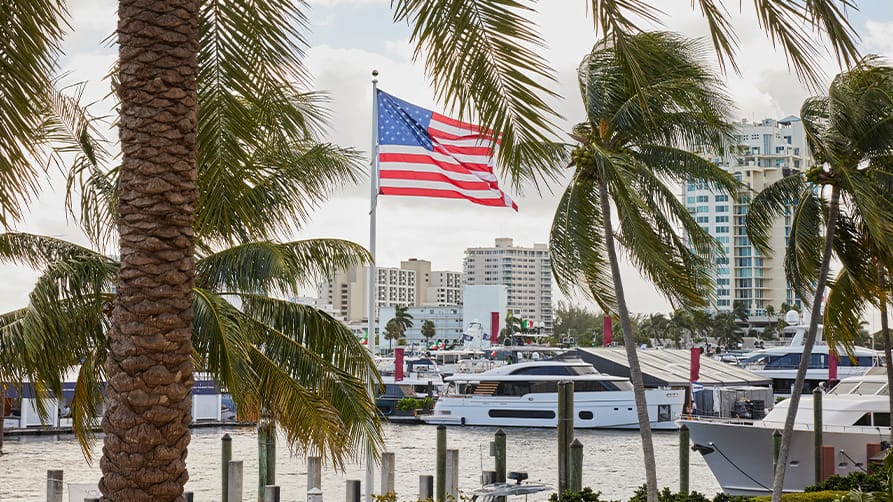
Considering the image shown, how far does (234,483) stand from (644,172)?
32.7ft

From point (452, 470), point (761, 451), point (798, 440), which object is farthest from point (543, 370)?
point (452, 470)

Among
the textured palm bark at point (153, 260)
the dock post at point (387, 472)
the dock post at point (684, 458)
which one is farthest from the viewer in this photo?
the dock post at point (684, 458)

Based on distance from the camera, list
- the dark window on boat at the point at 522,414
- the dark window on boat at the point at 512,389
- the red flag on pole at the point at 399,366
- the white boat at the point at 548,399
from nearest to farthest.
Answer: the white boat at the point at 548,399, the dark window on boat at the point at 522,414, the dark window on boat at the point at 512,389, the red flag on pole at the point at 399,366

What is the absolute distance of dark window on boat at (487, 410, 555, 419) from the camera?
52.1 meters

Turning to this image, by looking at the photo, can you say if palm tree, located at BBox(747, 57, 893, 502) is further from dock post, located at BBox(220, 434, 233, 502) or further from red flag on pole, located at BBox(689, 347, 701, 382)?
red flag on pole, located at BBox(689, 347, 701, 382)

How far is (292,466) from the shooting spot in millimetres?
38031

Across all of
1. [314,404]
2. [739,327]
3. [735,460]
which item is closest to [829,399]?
[735,460]

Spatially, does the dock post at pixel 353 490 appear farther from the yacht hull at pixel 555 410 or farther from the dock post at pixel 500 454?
the yacht hull at pixel 555 410

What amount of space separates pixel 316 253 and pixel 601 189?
5428 millimetres

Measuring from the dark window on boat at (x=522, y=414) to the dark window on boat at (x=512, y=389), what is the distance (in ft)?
3.09

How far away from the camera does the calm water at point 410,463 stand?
3128 cm

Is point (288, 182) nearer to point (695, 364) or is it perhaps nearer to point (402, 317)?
point (695, 364)

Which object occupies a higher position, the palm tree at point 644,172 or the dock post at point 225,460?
the palm tree at point 644,172

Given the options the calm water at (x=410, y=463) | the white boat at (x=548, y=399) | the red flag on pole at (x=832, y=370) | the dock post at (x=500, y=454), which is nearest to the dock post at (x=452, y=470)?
the dock post at (x=500, y=454)
